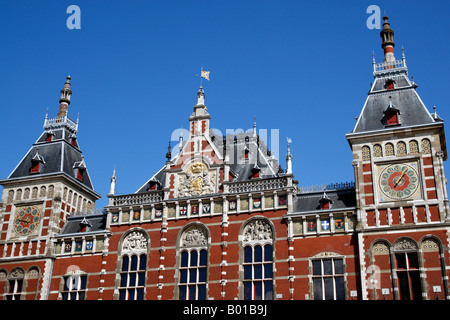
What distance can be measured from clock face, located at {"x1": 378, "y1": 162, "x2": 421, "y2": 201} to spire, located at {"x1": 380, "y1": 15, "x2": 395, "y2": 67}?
9.34 metres

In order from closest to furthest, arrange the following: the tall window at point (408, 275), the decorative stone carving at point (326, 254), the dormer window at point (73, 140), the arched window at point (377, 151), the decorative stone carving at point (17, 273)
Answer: the tall window at point (408, 275) < the decorative stone carving at point (326, 254) < the arched window at point (377, 151) < the decorative stone carving at point (17, 273) < the dormer window at point (73, 140)

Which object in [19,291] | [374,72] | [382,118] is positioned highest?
[374,72]

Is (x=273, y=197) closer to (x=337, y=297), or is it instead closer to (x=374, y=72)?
(x=337, y=297)

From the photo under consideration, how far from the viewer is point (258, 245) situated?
33.4m

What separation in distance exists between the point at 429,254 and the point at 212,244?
12312mm

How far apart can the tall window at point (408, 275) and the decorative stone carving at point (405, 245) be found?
0.26 meters

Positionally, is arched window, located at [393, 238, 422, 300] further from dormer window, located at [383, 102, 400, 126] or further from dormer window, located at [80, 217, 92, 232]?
dormer window, located at [80, 217, 92, 232]

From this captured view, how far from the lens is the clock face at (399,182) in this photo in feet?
103

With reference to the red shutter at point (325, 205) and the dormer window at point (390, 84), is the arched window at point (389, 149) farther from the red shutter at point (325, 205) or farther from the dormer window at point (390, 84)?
the dormer window at point (390, 84)

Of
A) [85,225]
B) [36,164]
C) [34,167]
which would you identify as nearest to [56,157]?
[36,164]

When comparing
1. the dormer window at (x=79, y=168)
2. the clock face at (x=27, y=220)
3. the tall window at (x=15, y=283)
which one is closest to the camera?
the tall window at (x=15, y=283)

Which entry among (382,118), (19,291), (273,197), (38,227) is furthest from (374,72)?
(19,291)

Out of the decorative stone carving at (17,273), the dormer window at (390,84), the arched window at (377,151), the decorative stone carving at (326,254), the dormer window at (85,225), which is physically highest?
the dormer window at (390,84)

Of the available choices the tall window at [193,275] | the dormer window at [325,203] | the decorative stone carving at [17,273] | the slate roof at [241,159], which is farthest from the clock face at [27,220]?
the dormer window at [325,203]
